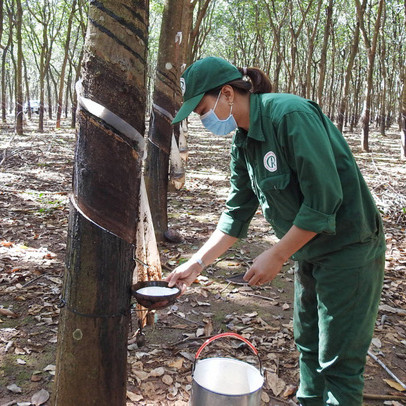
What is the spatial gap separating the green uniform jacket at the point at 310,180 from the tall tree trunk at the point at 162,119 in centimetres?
318

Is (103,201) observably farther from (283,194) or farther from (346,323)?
(346,323)

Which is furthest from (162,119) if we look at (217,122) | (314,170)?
(314,170)

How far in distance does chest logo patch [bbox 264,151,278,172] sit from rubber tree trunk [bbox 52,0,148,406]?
1.78 feet

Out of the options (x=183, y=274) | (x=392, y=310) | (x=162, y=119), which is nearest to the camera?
(x=183, y=274)

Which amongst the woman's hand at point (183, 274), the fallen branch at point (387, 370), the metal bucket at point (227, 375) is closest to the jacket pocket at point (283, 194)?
the woman's hand at point (183, 274)

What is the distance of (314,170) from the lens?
1531 millimetres

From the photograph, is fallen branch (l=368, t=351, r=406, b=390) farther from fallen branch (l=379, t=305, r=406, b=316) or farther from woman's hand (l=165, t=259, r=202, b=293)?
woman's hand (l=165, t=259, r=202, b=293)

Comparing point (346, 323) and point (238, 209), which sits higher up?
point (238, 209)

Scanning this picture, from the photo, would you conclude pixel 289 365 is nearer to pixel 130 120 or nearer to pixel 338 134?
pixel 338 134

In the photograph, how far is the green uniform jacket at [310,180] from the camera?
1557mm

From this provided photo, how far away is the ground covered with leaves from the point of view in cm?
271

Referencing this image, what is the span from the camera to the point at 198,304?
149 inches

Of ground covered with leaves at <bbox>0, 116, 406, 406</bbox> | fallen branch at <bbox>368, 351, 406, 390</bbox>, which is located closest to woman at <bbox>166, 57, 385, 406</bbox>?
ground covered with leaves at <bbox>0, 116, 406, 406</bbox>

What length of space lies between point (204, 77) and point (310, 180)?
595 mm
